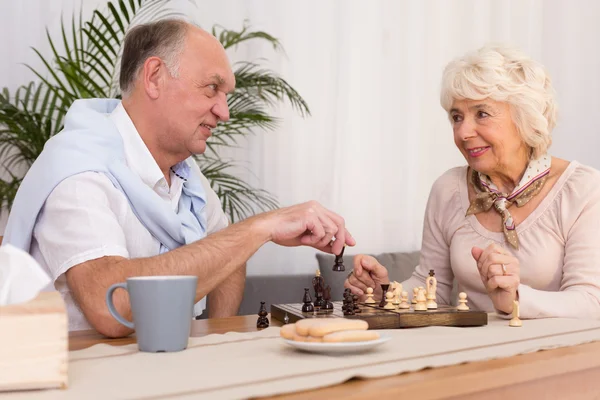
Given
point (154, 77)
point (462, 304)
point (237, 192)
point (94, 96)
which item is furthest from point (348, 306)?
point (237, 192)

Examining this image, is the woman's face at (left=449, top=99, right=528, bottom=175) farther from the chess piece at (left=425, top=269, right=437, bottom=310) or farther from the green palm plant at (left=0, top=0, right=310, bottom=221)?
the green palm plant at (left=0, top=0, right=310, bottom=221)

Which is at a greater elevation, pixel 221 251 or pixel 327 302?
pixel 221 251

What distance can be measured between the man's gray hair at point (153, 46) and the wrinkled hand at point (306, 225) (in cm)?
57

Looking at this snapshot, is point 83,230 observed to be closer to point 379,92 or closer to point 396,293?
point 396,293

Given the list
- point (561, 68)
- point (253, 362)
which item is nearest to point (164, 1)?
point (561, 68)

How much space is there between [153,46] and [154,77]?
0.08m

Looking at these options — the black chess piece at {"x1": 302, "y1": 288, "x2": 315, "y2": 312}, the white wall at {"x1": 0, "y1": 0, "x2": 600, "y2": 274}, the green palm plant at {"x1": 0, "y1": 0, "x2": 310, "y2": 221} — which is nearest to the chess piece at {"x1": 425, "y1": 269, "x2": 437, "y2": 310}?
the black chess piece at {"x1": 302, "y1": 288, "x2": 315, "y2": 312}

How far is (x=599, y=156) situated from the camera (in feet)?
13.1

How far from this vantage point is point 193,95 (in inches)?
73.0

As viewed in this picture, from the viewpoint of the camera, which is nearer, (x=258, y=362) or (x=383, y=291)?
(x=258, y=362)

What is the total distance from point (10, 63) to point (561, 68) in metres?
2.90

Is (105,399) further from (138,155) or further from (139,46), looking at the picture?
(139,46)

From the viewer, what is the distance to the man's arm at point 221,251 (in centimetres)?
137

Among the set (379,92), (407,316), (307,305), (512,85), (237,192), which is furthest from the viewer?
(379,92)
